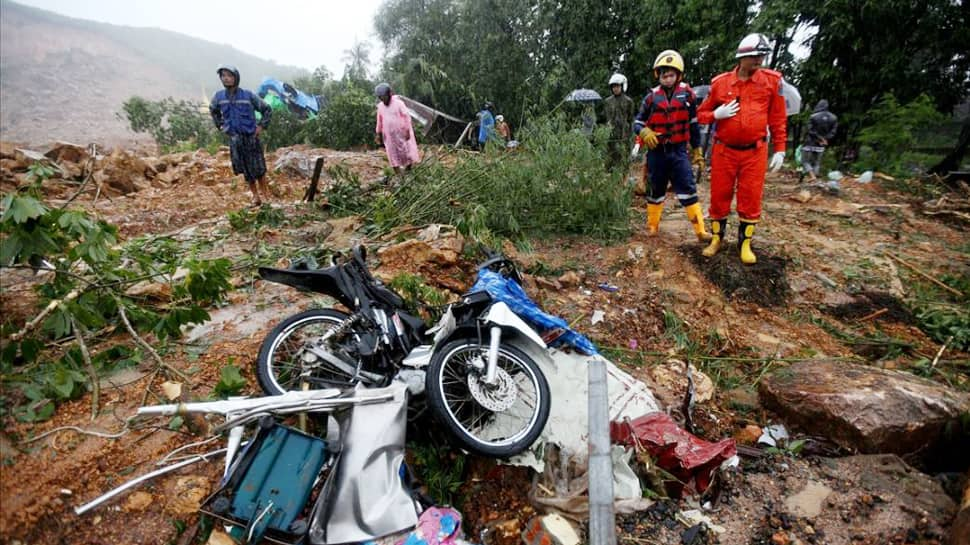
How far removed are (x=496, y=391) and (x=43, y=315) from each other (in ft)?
6.85

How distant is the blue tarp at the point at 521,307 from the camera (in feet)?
8.07

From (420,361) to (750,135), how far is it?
126 inches

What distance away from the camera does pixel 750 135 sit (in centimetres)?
355

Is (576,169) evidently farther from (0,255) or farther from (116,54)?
(116,54)

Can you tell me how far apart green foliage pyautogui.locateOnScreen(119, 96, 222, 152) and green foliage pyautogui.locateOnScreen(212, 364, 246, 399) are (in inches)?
498

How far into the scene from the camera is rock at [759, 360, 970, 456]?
2.19 meters

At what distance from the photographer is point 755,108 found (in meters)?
3.52

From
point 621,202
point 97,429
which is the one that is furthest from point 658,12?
point 97,429

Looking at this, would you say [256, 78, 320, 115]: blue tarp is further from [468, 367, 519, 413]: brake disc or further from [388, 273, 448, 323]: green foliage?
[468, 367, 519, 413]: brake disc

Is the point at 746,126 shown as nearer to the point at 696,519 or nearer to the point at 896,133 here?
the point at 696,519

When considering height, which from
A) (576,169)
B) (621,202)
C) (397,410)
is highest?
(576,169)

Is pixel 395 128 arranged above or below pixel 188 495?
above

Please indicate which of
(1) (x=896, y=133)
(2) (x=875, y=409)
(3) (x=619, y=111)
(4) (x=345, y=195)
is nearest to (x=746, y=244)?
(2) (x=875, y=409)

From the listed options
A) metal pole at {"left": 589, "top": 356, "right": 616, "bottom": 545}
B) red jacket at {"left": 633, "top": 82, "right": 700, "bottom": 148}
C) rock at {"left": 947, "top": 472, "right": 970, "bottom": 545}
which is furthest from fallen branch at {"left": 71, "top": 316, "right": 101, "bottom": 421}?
red jacket at {"left": 633, "top": 82, "right": 700, "bottom": 148}
